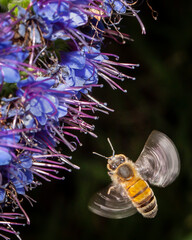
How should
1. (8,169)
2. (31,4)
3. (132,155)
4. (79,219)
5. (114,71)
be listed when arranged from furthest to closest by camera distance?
(132,155) < (79,219) < (114,71) < (8,169) < (31,4)

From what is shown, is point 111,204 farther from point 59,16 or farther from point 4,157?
point 59,16

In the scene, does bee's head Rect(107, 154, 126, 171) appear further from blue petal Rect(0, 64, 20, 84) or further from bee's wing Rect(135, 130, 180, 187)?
blue petal Rect(0, 64, 20, 84)

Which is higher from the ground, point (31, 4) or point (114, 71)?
point (31, 4)

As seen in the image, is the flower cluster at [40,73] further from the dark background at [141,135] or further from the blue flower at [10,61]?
the dark background at [141,135]

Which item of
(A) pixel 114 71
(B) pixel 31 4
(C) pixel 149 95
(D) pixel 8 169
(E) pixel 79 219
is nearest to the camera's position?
(B) pixel 31 4

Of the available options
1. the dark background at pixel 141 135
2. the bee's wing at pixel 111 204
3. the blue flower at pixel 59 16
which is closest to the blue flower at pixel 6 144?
the blue flower at pixel 59 16

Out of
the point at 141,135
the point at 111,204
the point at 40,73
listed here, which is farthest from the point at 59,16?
the point at 141,135

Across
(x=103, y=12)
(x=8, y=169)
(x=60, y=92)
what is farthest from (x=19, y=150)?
(x=103, y=12)

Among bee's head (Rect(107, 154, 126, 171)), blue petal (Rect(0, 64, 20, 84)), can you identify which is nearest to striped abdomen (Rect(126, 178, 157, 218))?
bee's head (Rect(107, 154, 126, 171))

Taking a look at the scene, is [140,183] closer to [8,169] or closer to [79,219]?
[8,169]
